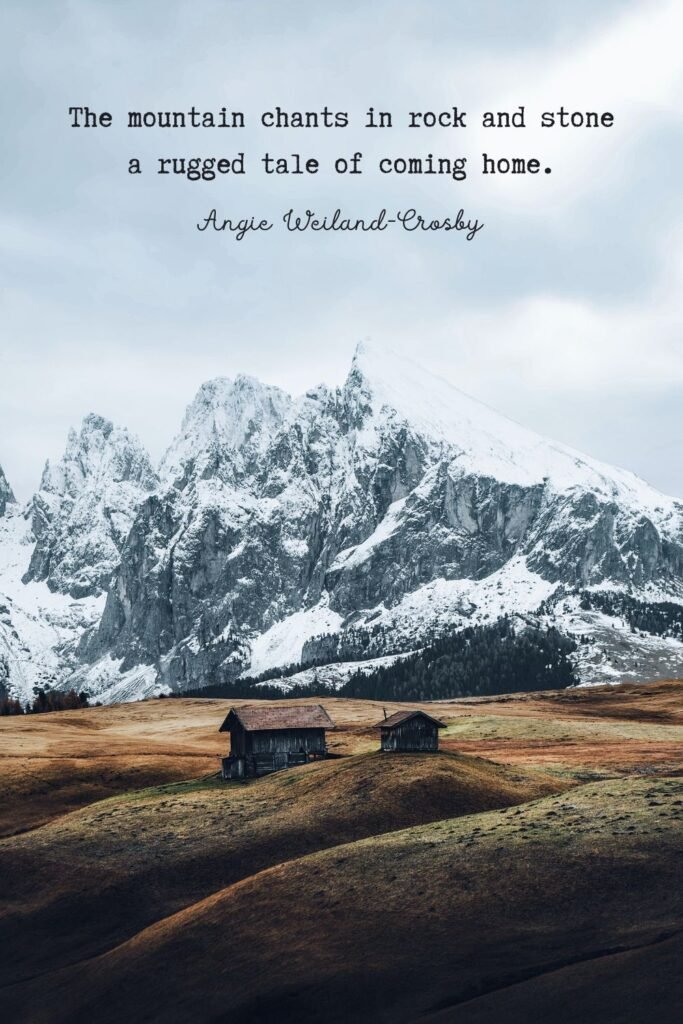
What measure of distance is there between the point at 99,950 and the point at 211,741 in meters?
88.7

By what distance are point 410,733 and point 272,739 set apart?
1150cm

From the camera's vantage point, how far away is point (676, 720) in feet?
497

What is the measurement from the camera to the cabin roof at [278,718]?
92.3 m

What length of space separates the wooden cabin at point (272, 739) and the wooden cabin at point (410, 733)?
7.34 metres

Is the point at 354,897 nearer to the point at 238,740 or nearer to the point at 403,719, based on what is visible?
the point at 403,719

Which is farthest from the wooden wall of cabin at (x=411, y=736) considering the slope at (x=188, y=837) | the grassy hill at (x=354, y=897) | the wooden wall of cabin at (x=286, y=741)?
the wooden wall of cabin at (x=286, y=741)

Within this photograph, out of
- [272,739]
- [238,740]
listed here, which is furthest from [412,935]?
[238,740]

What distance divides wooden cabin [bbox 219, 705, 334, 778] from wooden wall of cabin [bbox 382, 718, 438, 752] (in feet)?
24.7

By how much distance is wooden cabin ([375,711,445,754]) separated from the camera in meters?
87.7

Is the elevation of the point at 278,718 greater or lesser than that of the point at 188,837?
greater

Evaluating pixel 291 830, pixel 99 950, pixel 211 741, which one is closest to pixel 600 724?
pixel 211 741

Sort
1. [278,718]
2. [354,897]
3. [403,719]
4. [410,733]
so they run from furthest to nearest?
[278,718]
[410,733]
[403,719]
[354,897]

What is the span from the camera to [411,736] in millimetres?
88312

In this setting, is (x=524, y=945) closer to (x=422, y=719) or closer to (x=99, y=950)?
(x=99, y=950)
